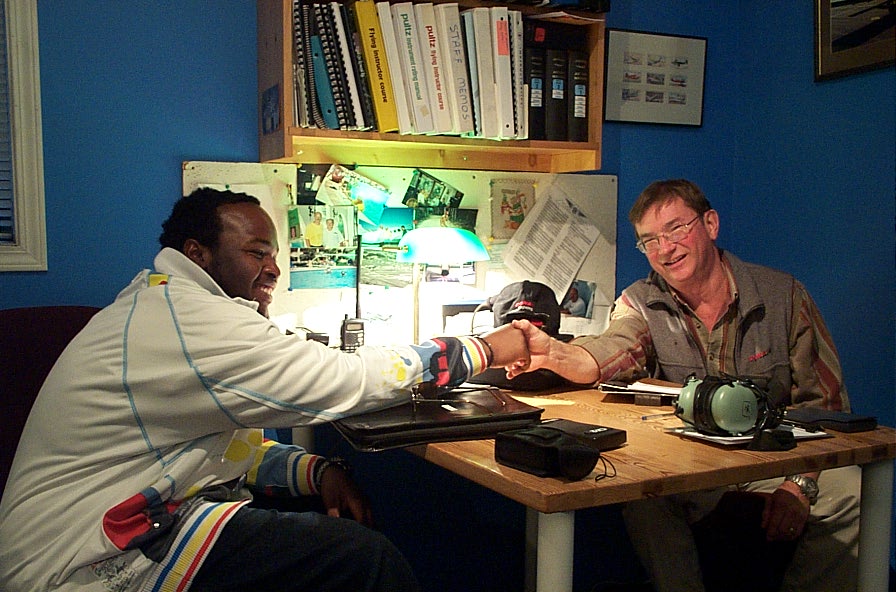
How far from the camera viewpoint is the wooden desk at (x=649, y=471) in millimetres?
1331

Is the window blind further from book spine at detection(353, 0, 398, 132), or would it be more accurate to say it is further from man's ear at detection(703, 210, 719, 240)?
man's ear at detection(703, 210, 719, 240)

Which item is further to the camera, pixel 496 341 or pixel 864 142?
pixel 864 142

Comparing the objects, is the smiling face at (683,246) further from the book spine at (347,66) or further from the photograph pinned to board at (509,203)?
the book spine at (347,66)

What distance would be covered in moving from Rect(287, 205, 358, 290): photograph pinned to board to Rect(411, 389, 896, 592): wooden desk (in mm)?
809

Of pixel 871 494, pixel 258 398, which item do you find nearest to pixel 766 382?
pixel 871 494

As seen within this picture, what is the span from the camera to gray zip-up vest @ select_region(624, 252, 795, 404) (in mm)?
2238

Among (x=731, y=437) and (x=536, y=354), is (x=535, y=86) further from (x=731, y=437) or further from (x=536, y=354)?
(x=731, y=437)

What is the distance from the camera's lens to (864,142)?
8.73 feet

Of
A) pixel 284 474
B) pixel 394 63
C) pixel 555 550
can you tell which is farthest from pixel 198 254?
pixel 555 550

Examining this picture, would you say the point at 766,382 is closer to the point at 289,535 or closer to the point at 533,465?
the point at 533,465

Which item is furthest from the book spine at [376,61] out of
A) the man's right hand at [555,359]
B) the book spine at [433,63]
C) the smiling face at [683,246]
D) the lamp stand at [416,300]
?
the smiling face at [683,246]

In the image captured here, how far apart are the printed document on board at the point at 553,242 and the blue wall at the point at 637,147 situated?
186 millimetres

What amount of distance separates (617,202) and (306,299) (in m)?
1.14

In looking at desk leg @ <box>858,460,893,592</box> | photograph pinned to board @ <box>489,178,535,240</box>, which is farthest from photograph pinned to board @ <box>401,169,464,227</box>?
desk leg @ <box>858,460,893,592</box>
